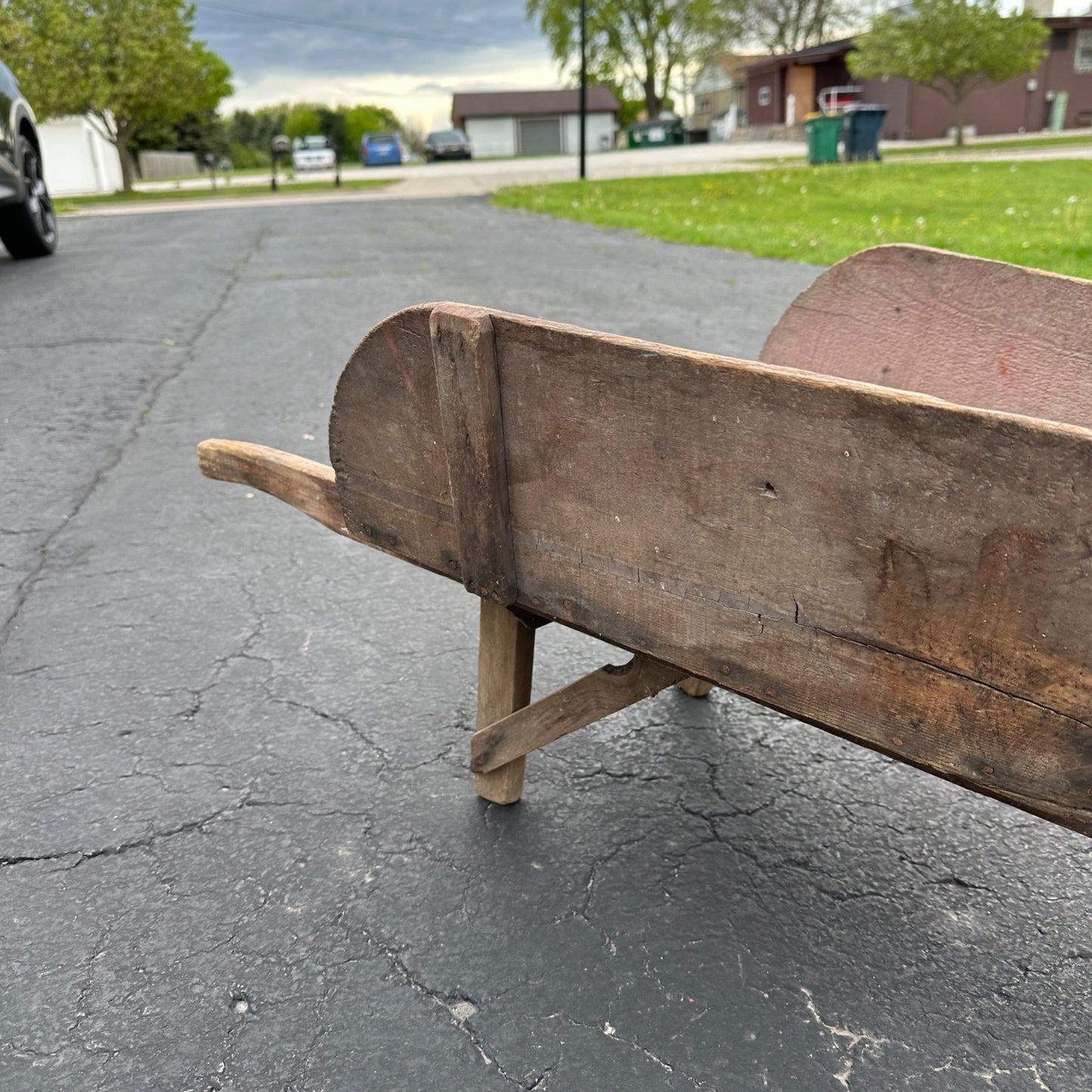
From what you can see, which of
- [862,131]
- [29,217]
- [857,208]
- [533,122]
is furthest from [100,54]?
[533,122]

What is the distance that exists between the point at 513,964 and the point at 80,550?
2.69 meters

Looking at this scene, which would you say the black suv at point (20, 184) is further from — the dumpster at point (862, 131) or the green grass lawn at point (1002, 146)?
the green grass lawn at point (1002, 146)

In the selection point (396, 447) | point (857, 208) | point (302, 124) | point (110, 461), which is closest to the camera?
point (396, 447)

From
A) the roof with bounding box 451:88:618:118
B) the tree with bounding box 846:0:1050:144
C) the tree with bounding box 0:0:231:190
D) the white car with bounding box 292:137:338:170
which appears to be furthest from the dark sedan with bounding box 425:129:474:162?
the roof with bounding box 451:88:618:118

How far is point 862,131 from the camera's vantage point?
25625mm

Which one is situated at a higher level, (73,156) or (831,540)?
(73,156)

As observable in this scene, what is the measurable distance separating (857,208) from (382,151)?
39.2 m

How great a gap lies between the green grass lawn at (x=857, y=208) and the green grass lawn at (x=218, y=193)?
8.00 meters

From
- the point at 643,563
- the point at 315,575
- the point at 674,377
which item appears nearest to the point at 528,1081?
the point at 643,563

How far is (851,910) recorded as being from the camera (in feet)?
6.72

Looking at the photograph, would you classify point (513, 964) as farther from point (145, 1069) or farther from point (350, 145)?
point (350, 145)

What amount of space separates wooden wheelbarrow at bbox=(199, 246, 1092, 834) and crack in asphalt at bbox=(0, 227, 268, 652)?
1.71 m

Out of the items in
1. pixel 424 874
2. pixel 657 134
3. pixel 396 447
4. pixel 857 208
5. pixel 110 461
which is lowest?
pixel 424 874

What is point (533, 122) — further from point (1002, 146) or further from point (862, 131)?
point (862, 131)
